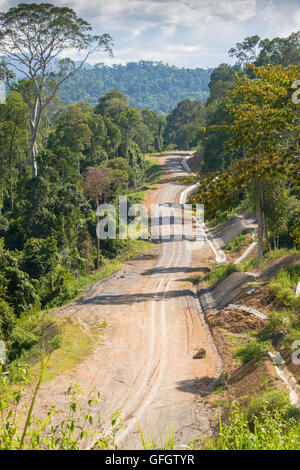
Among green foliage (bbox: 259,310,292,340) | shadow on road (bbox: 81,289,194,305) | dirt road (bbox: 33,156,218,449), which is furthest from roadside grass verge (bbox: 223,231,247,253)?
green foliage (bbox: 259,310,292,340)

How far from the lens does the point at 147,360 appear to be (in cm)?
1775

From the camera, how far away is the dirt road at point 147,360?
1317 centimetres

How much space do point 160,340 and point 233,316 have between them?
3.66 meters

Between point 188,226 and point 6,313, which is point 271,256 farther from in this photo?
point 188,226

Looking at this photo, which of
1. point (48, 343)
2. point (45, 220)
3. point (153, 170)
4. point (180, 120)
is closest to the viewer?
point (48, 343)

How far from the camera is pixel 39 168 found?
4528 centimetres

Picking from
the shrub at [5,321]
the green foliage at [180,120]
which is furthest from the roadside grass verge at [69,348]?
the green foliage at [180,120]

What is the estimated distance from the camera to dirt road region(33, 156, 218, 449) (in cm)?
1317

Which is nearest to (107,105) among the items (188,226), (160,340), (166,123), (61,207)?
(188,226)

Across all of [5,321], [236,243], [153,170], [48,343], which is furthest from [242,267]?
[153,170]

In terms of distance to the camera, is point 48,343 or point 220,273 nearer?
point 48,343

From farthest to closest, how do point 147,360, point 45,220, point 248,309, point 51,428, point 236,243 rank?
point 236,243
point 45,220
point 248,309
point 147,360
point 51,428

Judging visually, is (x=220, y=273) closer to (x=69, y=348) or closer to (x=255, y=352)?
(x=69, y=348)

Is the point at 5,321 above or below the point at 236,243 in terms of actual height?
above
